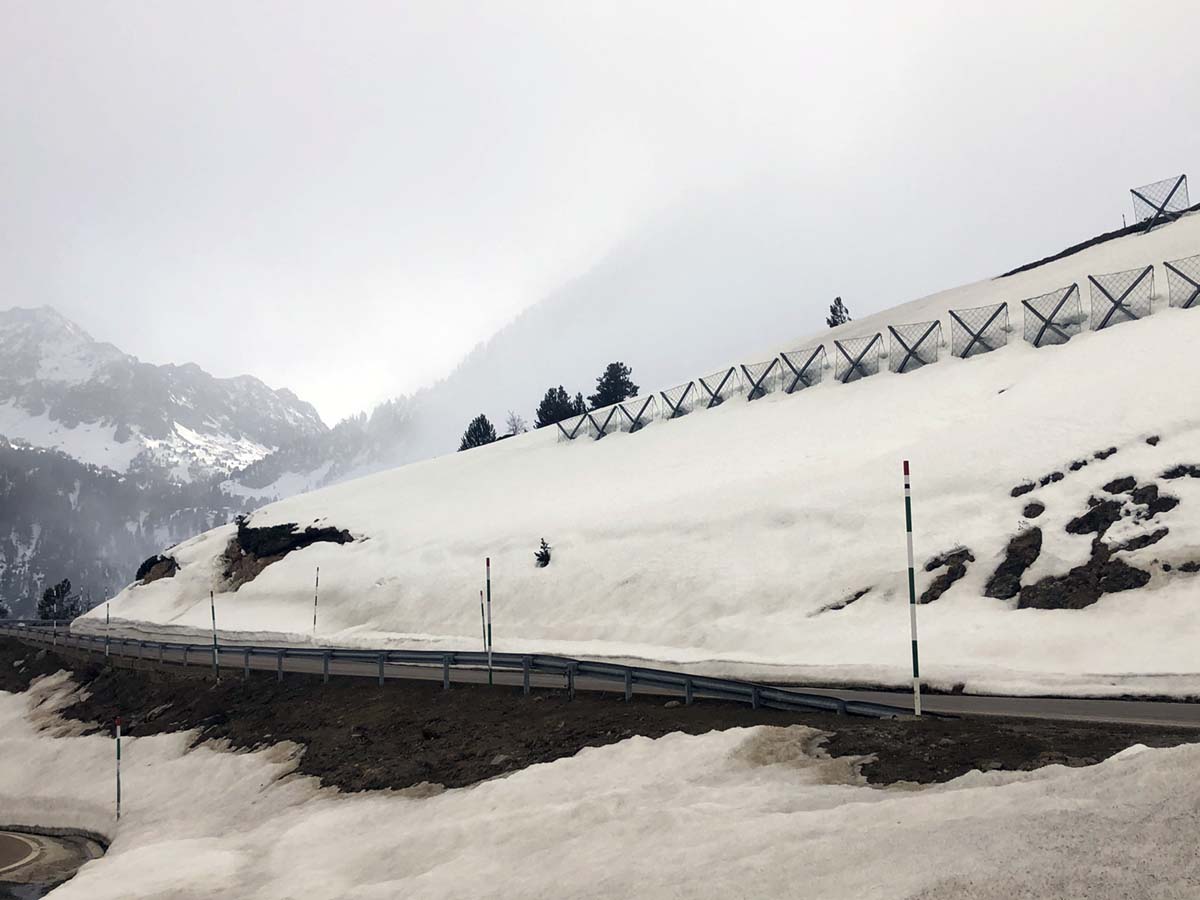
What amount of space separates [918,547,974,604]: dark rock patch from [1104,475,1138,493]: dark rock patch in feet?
15.6

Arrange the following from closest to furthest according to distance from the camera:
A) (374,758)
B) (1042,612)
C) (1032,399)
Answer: (374,758)
(1042,612)
(1032,399)

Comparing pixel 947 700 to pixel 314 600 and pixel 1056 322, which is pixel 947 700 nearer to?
pixel 1056 322

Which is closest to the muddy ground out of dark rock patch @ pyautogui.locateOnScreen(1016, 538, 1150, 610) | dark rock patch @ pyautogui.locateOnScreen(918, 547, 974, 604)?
dark rock patch @ pyautogui.locateOnScreen(1016, 538, 1150, 610)

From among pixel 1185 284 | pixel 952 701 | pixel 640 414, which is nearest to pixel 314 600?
pixel 640 414

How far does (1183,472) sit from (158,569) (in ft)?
232

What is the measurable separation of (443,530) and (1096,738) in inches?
1770

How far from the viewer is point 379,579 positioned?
5078cm

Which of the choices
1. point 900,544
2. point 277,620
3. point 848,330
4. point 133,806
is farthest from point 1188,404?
point 848,330

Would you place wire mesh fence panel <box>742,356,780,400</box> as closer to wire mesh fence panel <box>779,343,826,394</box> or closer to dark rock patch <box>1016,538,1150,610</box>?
wire mesh fence panel <box>779,343,826,394</box>

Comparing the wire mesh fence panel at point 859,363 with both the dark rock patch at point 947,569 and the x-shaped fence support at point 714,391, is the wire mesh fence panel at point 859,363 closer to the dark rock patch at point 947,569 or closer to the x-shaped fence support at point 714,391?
the x-shaped fence support at point 714,391

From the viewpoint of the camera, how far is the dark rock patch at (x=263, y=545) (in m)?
63.2

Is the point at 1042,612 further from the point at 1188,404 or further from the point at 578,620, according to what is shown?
the point at 578,620

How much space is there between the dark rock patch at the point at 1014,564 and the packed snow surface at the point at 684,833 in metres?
14.5

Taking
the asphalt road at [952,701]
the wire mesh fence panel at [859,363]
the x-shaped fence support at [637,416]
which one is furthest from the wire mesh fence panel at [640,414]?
the asphalt road at [952,701]
